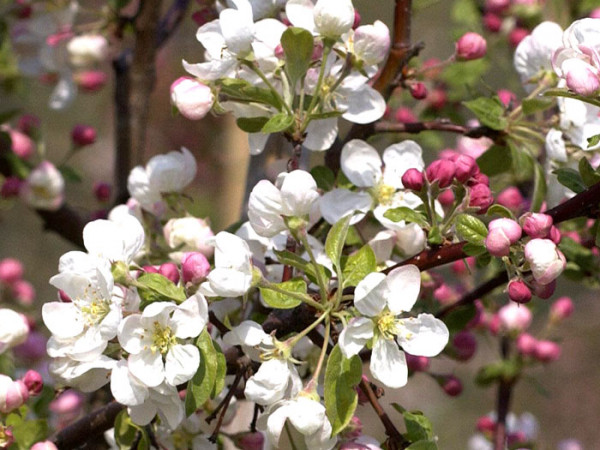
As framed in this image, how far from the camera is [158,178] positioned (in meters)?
1.20

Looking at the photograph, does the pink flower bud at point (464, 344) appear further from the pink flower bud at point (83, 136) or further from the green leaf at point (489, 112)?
the pink flower bud at point (83, 136)

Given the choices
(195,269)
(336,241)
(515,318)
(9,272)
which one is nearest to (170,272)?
(195,269)

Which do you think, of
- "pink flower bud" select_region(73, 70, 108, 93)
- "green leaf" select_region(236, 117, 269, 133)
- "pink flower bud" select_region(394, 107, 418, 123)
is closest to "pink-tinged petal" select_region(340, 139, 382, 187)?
"green leaf" select_region(236, 117, 269, 133)

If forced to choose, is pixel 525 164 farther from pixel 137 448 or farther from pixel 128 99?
pixel 128 99

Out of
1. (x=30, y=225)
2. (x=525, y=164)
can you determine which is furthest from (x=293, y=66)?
(x=30, y=225)

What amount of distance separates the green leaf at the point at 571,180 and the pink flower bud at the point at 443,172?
0.13 m

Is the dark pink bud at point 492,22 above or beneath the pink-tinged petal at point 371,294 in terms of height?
beneath

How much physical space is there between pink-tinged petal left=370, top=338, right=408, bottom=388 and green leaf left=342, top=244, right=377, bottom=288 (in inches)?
2.8

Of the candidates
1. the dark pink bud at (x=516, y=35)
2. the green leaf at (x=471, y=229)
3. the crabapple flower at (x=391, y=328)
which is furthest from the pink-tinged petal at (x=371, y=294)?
the dark pink bud at (x=516, y=35)

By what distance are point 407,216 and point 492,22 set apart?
3.73 ft

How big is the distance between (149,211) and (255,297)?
202 millimetres

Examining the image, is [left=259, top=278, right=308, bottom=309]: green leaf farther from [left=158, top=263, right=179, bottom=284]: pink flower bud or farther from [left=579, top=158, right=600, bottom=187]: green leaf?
[left=579, top=158, right=600, bottom=187]: green leaf

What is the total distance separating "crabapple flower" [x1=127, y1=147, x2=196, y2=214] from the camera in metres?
1.20

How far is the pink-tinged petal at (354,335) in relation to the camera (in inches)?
33.7
